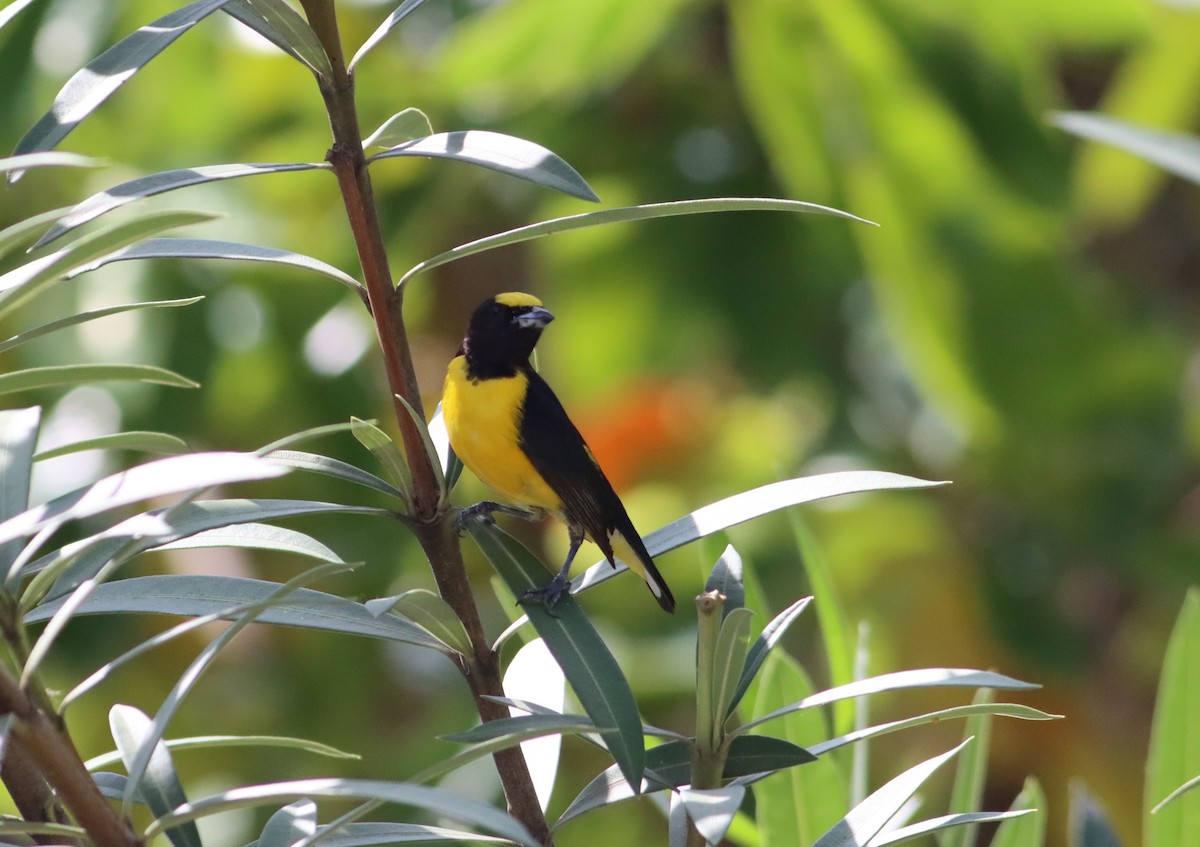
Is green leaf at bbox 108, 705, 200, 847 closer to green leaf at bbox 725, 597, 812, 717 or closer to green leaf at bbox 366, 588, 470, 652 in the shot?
green leaf at bbox 366, 588, 470, 652

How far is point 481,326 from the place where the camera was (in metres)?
1.13

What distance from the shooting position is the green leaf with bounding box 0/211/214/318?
540mm

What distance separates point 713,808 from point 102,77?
0.42 metres

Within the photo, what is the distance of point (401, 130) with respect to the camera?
0.68m

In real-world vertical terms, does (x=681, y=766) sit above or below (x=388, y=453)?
below

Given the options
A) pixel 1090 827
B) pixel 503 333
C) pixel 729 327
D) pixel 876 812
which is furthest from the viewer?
pixel 729 327

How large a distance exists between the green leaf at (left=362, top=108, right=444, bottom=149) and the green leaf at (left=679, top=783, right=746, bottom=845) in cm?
36

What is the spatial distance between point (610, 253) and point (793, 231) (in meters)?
0.37

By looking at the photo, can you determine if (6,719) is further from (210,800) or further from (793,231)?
(793,231)

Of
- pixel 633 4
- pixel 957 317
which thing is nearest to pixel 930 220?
pixel 957 317

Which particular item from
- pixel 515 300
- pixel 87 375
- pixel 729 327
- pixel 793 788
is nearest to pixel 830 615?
pixel 793 788

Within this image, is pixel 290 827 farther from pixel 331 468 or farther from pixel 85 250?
pixel 85 250

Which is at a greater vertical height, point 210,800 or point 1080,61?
point 1080,61

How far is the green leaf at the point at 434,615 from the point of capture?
62 centimetres
